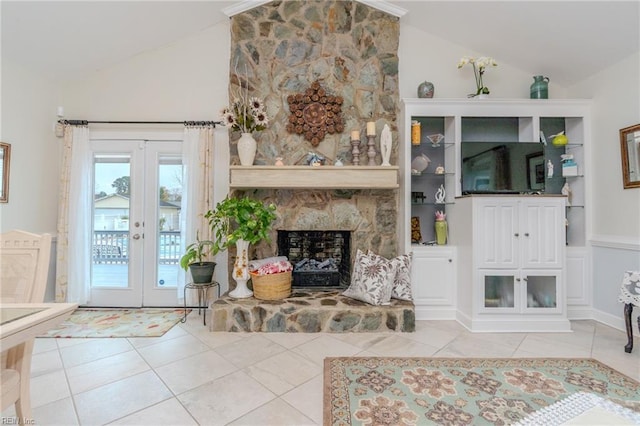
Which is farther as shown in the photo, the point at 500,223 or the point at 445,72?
the point at 445,72

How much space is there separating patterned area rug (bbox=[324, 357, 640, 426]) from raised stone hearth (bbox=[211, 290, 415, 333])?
552 mm

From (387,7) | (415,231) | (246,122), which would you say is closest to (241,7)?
(246,122)

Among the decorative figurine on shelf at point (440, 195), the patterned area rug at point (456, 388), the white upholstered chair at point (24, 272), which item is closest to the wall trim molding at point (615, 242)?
the patterned area rug at point (456, 388)

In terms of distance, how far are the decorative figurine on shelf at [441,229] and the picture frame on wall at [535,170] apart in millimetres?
973

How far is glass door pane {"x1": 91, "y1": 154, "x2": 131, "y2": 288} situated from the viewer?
3.70m

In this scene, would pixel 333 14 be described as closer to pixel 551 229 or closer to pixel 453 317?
pixel 551 229

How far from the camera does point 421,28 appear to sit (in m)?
3.64

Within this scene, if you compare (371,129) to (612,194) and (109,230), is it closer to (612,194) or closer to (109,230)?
(612,194)

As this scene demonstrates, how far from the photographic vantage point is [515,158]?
3.19m

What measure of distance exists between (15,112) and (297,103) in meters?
3.13

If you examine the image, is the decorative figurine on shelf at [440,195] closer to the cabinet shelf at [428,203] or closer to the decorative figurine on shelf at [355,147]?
the cabinet shelf at [428,203]

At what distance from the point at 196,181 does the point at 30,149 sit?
1.89 metres

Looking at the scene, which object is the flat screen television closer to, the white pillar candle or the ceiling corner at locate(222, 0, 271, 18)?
the white pillar candle

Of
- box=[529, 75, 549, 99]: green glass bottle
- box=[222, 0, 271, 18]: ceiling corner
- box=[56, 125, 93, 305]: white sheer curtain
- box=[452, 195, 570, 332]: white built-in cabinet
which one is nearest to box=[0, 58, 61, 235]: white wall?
box=[56, 125, 93, 305]: white sheer curtain
